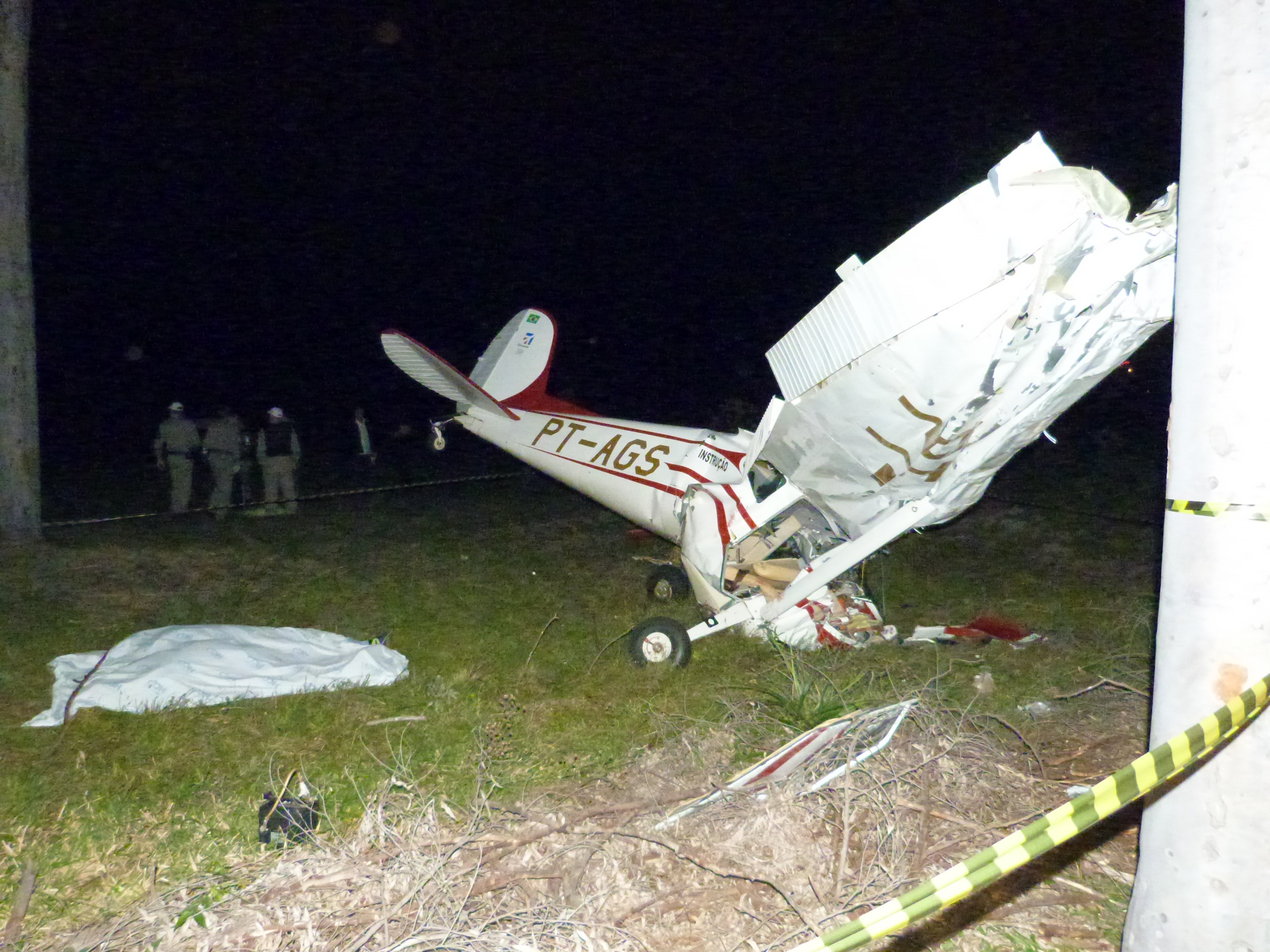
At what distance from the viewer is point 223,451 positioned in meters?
10.9

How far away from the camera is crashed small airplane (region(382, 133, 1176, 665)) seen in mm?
3230

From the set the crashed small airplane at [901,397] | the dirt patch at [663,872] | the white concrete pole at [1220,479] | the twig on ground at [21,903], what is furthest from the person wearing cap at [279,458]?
the white concrete pole at [1220,479]

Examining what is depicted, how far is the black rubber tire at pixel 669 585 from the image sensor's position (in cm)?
749

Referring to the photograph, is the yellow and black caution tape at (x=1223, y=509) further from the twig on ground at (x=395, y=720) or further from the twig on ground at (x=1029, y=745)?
the twig on ground at (x=395, y=720)

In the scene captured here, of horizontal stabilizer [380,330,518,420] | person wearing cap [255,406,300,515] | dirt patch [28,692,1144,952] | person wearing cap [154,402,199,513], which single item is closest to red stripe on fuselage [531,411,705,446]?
horizontal stabilizer [380,330,518,420]

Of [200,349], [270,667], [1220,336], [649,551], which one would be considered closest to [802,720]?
[1220,336]

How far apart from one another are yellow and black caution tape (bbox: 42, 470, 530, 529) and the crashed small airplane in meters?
3.73

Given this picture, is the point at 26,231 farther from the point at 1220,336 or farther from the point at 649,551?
the point at 1220,336

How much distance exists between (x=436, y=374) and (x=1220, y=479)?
271 inches

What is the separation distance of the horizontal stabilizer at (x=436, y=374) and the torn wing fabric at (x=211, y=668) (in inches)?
107

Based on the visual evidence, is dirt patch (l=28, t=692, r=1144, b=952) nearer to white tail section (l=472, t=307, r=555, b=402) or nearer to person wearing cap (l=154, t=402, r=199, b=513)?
white tail section (l=472, t=307, r=555, b=402)

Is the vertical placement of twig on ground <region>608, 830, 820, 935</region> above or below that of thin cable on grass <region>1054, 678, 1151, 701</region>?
below

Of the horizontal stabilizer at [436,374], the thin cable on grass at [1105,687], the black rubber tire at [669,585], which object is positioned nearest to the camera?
the thin cable on grass at [1105,687]

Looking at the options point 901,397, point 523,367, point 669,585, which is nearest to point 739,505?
point 669,585
